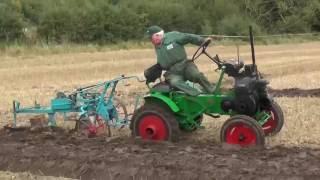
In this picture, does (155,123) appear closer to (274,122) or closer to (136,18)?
(274,122)

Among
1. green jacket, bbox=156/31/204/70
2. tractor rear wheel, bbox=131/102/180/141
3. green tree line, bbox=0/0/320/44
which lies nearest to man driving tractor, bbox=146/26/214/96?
green jacket, bbox=156/31/204/70

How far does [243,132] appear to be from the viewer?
27.6 ft

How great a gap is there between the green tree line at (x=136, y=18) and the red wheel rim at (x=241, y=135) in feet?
106

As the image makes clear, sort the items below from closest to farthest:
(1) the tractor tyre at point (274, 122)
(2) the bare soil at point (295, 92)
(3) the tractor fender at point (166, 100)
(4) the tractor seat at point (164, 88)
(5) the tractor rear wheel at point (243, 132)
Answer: (5) the tractor rear wheel at point (243, 132) < (3) the tractor fender at point (166, 100) < (4) the tractor seat at point (164, 88) < (1) the tractor tyre at point (274, 122) < (2) the bare soil at point (295, 92)

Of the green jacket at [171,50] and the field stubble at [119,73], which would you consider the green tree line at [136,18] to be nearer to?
the field stubble at [119,73]

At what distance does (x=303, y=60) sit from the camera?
27.9 m

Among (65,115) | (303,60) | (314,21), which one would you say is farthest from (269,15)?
(65,115)

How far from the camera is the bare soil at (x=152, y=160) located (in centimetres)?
725

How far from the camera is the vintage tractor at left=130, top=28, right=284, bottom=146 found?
8461 mm

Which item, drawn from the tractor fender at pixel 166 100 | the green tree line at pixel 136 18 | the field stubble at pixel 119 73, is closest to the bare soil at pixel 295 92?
the field stubble at pixel 119 73

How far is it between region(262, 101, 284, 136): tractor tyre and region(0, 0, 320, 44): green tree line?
31.4 meters

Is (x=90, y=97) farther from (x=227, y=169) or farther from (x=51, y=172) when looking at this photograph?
(x=227, y=169)

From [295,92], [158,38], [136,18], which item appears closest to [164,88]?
[158,38]

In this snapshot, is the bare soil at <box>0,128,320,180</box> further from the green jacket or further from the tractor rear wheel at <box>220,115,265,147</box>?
the green jacket
